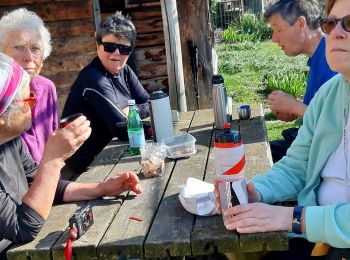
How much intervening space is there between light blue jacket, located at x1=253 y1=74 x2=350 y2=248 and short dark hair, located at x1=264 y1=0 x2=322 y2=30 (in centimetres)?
150

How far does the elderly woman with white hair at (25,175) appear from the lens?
7.09ft

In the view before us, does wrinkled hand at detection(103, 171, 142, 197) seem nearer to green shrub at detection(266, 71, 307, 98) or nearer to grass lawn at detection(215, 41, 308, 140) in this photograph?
grass lawn at detection(215, 41, 308, 140)

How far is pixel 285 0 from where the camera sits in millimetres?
3863

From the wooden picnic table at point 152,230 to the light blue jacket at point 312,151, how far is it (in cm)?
28

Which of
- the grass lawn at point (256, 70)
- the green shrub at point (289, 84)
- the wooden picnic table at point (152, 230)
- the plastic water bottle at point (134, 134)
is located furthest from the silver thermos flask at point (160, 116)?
the green shrub at point (289, 84)

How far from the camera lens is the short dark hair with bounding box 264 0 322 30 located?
3.74 metres

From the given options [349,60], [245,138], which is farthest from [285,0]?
[349,60]

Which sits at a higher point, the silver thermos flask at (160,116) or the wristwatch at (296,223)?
the silver thermos flask at (160,116)

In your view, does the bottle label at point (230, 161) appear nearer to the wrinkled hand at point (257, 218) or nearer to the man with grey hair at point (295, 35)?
the wrinkled hand at point (257, 218)

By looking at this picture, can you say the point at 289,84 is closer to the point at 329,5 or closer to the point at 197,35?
the point at 197,35

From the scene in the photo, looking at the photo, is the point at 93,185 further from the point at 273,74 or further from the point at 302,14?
the point at 273,74

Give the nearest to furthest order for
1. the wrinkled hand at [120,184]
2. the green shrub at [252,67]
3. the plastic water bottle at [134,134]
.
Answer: the wrinkled hand at [120,184], the plastic water bottle at [134,134], the green shrub at [252,67]

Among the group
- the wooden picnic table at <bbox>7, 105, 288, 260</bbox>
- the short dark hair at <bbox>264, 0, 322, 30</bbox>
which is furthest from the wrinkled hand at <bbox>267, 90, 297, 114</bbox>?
the wooden picnic table at <bbox>7, 105, 288, 260</bbox>

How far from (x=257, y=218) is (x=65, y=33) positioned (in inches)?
182
